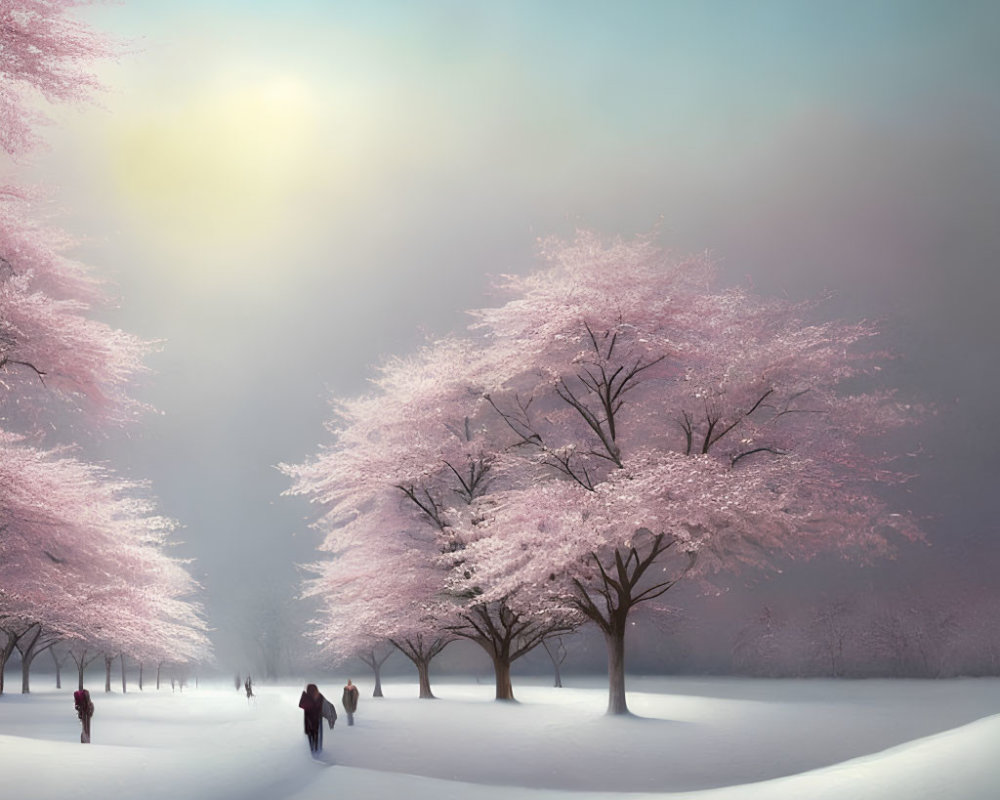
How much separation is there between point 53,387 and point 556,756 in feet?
31.6

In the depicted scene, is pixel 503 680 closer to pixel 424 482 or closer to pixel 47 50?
pixel 424 482

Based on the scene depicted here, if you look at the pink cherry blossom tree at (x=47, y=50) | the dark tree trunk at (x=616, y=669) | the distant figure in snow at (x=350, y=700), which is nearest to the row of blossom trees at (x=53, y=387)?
the pink cherry blossom tree at (x=47, y=50)

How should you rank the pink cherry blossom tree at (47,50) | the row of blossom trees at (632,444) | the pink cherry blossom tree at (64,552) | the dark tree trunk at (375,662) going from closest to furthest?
the pink cherry blossom tree at (47,50) → the pink cherry blossom tree at (64,552) → the row of blossom trees at (632,444) → the dark tree trunk at (375,662)

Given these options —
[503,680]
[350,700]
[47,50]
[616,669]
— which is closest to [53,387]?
[47,50]

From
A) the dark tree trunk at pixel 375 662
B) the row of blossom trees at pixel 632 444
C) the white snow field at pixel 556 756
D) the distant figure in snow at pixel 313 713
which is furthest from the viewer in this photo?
the dark tree trunk at pixel 375 662

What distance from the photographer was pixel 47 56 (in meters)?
8.27

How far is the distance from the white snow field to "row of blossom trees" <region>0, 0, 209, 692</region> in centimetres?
264

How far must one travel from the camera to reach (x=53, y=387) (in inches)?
503

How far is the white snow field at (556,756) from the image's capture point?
7.32 meters

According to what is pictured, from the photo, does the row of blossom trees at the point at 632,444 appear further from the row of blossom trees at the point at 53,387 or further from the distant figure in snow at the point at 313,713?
the row of blossom trees at the point at 53,387

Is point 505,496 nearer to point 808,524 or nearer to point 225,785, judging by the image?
point 808,524

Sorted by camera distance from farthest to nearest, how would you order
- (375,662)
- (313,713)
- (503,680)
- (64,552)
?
(375,662) < (503,680) < (64,552) < (313,713)

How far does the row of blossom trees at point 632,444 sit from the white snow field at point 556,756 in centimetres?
247

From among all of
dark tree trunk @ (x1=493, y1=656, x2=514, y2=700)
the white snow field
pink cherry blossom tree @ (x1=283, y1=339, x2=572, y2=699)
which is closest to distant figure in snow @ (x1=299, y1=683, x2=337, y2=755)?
the white snow field
